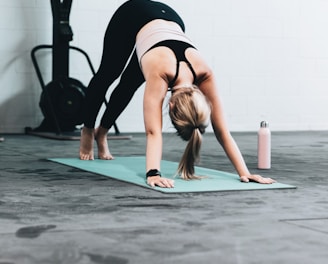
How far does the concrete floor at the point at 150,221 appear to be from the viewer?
2049mm

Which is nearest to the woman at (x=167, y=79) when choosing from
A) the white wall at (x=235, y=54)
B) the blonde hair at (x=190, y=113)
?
the blonde hair at (x=190, y=113)

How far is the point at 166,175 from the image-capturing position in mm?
3852

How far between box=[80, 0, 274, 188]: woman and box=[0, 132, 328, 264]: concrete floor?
0.28m

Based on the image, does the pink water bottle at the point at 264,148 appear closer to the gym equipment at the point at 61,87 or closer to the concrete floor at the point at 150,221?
the concrete floor at the point at 150,221

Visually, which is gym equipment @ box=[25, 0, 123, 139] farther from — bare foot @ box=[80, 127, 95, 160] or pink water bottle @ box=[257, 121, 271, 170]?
pink water bottle @ box=[257, 121, 271, 170]

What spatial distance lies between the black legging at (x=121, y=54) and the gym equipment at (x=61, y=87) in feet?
6.25

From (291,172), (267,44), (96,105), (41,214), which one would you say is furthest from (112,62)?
(267,44)

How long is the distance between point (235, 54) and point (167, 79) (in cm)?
432

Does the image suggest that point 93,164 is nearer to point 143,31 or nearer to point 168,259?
point 143,31

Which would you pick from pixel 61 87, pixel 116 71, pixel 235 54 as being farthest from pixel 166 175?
pixel 235 54

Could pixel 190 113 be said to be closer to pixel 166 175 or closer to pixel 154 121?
pixel 154 121

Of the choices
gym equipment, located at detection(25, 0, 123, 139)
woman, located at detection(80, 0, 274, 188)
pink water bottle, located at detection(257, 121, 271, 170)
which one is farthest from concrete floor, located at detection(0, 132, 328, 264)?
gym equipment, located at detection(25, 0, 123, 139)

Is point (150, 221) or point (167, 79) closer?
point (150, 221)

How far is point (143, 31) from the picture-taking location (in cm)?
389
